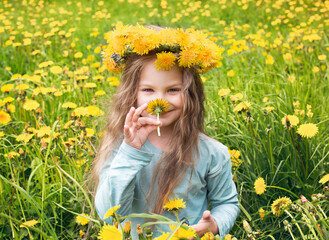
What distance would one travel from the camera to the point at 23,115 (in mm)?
2279

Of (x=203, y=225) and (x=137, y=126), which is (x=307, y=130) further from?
(x=137, y=126)

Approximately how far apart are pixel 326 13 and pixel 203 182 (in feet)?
12.7

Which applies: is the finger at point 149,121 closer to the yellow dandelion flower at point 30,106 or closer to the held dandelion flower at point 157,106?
the held dandelion flower at point 157,106

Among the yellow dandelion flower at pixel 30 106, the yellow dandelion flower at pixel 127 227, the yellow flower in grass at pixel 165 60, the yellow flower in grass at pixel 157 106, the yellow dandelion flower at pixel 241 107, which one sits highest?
the yellow flower in grass at pixel 165 60

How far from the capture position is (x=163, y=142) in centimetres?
142

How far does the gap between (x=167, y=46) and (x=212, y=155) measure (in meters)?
0.43

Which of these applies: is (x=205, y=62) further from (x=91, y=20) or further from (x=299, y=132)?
(x=91, y=20)

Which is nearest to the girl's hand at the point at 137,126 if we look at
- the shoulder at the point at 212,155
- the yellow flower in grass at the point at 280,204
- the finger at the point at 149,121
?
the finger at the point at 149,121

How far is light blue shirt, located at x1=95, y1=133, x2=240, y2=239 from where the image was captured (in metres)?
1.27

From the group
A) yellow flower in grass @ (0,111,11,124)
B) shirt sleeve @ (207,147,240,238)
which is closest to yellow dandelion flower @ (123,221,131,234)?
shirt sleeve @ (207,147,240,238)

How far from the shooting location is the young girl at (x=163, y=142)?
123 centimetres

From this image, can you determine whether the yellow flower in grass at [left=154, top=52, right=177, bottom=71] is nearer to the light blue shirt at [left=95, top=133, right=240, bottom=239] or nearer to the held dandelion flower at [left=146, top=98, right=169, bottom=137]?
the held dandelion flower at [left=146, top=98, right=169, bottom=137]

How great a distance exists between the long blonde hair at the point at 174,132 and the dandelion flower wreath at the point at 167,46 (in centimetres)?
5

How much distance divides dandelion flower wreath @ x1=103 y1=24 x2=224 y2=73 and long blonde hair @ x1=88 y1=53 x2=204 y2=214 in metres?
0.05
